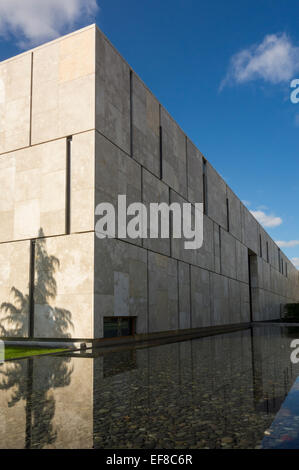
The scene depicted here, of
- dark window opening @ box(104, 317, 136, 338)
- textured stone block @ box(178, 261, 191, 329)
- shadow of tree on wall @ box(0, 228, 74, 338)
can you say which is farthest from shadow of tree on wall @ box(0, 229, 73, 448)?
textured stone block @ box(178, 261, 191, 329)

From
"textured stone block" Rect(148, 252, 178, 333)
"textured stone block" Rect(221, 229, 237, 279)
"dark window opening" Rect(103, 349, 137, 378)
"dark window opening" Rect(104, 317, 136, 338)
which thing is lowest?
"dark window opening" Rect(103, 349, 137, 378)

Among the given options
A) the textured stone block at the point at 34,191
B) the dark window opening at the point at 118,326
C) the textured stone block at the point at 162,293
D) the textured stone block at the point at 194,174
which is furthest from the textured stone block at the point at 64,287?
the textured stone block at the point at 194,174

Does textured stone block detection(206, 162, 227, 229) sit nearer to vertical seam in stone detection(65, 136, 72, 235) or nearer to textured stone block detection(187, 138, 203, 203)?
textured stone block detection(187, 138, 203, 203)

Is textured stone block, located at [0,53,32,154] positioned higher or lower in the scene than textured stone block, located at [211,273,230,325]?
higher

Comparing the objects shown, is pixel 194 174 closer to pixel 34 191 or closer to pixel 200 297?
pixel 200 297

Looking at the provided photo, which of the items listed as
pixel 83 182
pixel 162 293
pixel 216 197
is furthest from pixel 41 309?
pixel 216 197

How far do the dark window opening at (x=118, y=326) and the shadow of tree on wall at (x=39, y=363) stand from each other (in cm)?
128

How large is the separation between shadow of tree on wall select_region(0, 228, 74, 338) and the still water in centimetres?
490

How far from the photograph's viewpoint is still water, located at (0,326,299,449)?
331 centimetres

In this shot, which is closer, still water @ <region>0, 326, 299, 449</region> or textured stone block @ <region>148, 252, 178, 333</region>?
still water @ <region>0, 326, 299, 449</region>

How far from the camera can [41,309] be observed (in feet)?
43.5

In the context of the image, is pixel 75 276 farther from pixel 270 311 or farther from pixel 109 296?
pixel 270 311

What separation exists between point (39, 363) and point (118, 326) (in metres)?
5.76

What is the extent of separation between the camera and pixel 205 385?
5637 millimetres
